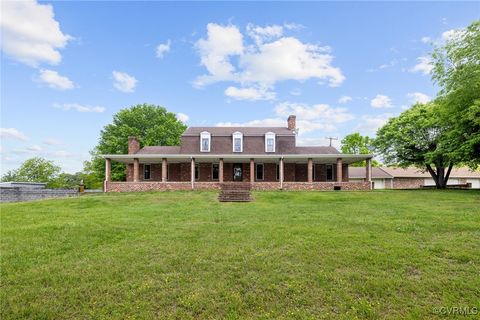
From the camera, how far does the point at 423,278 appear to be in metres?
4.26

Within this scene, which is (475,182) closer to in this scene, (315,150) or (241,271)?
(315,150)

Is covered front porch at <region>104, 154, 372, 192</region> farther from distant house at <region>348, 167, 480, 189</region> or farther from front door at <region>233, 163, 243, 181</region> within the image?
distant house at <region>348, 167, 480, 189</region>

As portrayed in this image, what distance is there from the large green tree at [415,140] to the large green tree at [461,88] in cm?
340

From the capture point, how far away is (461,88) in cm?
1752

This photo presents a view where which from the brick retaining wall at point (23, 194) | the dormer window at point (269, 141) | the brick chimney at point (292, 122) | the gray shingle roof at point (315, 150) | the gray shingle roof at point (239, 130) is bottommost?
the brick retaining wall at point (23, 194)

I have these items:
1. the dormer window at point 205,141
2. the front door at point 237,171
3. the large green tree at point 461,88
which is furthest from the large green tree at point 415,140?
the dormer window at point 205,141

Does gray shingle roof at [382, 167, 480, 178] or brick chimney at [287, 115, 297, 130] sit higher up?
brick chimney at [287, 115, 297, 130]

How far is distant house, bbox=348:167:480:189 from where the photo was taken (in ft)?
121

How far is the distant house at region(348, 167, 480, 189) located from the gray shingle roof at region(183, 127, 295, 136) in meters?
17.9

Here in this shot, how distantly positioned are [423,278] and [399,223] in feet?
13.4

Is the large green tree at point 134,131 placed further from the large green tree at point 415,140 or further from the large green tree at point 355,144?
the large green tree at point 355,144

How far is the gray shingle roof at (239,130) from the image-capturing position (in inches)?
981

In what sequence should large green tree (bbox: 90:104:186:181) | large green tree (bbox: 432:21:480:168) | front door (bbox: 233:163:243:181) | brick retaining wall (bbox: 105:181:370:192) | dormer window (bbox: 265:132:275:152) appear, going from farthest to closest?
large green tree (bbox: 90:104:186:181) → front door (bbox: 233:163:243:181) → dormer window (bbox: 265:132:275:152) → brick retaining wall (bbox: 105:181:370:192) → large green tree (bbox: 432:21:480:168)

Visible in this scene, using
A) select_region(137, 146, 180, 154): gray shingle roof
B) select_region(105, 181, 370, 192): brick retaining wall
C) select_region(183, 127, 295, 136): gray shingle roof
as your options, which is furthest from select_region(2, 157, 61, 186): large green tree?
select_region(183, 127, 295, 136): gray shingle roof
